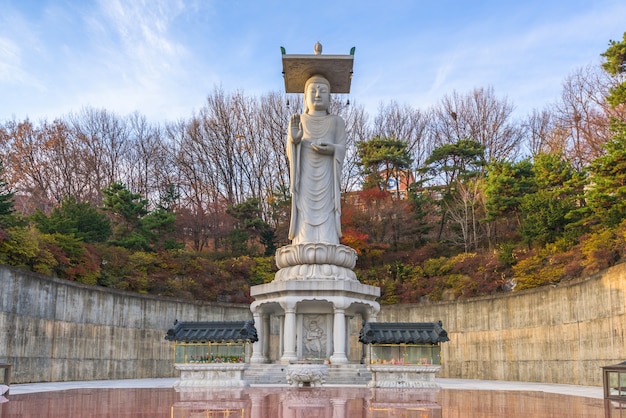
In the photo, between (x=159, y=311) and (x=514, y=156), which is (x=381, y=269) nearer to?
(x=159, y=311)

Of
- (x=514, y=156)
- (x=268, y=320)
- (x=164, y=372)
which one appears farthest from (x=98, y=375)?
(x=514, y=156)

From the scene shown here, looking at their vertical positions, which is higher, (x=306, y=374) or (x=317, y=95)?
(x=317, y=95)

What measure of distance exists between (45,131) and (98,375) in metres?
27.2

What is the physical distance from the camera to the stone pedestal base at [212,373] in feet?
59.6

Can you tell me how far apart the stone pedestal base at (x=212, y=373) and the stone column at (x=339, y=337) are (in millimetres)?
3135

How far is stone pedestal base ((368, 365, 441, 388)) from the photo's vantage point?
17.4 m

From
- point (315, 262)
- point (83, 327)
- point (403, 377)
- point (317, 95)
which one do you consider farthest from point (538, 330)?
point (83, 327)

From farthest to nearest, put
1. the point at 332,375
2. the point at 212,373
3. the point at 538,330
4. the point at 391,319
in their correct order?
the point at 391,319 → the point at 538,330 → the point at 332,375 → the point at 212,373

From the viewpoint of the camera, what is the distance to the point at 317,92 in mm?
23109

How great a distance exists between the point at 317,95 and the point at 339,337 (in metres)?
8.58

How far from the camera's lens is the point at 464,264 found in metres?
31.8

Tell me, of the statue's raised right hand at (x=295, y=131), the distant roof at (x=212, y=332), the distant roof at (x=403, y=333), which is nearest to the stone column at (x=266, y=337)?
the distant roof at (x=212, y=332)

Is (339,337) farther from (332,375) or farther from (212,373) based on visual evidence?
(212,373)

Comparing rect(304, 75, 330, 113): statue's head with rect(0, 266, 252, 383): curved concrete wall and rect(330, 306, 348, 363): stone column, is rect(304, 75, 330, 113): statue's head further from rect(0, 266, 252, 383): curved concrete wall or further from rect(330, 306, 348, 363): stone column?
rect(0, 266, 252, 383): curved concrete wall
